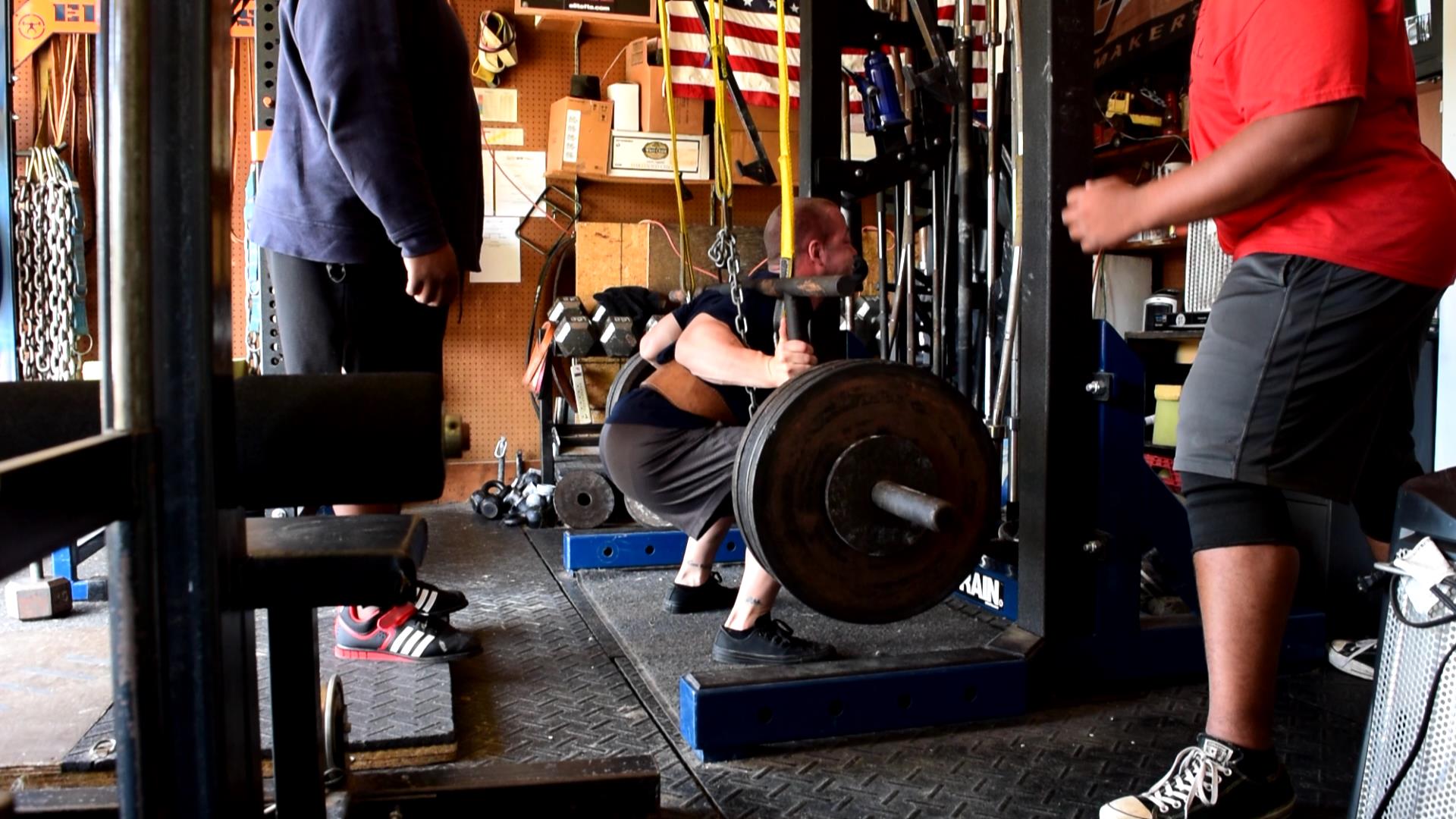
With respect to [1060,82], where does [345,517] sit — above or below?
below

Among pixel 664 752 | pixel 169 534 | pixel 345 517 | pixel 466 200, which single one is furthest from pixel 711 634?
pixel 169 534

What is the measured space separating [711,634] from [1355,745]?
124 cm

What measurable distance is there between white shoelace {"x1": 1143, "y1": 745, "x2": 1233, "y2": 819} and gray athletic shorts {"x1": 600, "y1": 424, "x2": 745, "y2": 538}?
104 cm

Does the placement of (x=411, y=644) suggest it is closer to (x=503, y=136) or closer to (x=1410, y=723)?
(x=1410, y=723)

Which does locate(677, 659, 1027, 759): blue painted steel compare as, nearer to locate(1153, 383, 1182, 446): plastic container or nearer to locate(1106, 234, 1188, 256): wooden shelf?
locate(1153, 383, 1182, 446): plastic container

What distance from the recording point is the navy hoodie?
6.09ft

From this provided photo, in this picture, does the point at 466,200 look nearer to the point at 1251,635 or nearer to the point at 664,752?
the point at 664,752

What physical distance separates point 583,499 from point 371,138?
6.46ft

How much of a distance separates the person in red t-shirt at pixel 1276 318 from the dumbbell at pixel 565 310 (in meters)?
3.04

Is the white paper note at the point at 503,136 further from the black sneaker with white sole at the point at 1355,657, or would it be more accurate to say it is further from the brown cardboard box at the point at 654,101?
the black sneaker with white sole at the point at 1355,657

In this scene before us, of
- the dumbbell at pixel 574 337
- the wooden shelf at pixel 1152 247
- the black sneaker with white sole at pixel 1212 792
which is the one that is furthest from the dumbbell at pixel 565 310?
the black sneaker with white sole at pixel 1212 792

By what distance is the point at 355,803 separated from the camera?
1292 mm

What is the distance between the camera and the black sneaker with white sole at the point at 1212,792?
133 centimetres

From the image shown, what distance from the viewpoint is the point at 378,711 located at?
1.84 m
